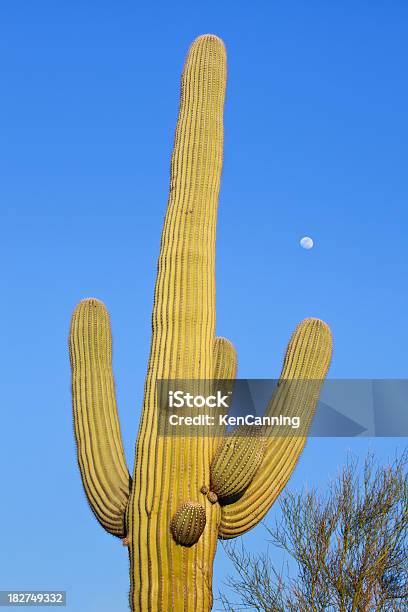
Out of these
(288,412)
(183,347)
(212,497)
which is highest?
(183,347)

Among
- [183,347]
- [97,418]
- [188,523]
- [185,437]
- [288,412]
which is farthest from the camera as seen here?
[97,418]

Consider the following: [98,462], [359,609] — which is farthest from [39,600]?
[359,609]

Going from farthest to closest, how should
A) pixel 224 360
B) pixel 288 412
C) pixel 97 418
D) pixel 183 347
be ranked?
pixel 224 360
pixel 97 418
pixel 288 412
pixel 183 347

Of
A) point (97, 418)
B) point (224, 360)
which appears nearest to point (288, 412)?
point (224, 360)

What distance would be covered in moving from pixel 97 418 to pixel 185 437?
1.04m

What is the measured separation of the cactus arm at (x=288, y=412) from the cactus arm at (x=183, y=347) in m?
0.27

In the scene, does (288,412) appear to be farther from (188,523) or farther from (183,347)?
(188,523)

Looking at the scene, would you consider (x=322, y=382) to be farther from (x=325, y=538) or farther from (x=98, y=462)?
(x=325, y=538)

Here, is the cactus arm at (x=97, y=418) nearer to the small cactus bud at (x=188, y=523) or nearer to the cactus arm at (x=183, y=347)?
the cactus arm at (x=183, y=347)

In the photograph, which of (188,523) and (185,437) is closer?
(188,523)

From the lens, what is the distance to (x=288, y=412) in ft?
25.0


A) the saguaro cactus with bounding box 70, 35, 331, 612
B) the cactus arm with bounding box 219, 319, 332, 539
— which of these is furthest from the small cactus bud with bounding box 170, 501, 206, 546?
the cactus arm with bounding box 219, 319, 332, 539

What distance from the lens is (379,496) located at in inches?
524

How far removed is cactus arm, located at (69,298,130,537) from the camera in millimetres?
7398
